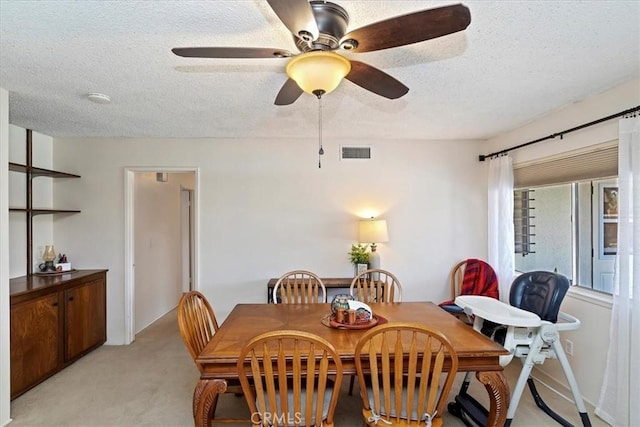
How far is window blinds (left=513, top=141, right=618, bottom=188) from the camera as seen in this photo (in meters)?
2.57

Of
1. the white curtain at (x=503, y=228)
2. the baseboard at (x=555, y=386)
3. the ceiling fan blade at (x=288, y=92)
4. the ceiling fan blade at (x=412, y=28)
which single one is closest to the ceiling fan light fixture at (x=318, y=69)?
the ceiling fan blade at (x=412, y=28)

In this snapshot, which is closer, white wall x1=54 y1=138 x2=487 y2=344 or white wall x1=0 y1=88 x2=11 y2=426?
white wall x1=0 y1=88 x2=11 y2=426

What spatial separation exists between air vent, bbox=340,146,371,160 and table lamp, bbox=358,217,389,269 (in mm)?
777

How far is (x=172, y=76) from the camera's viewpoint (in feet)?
7.50

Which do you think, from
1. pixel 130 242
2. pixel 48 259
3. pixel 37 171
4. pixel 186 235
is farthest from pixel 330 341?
pixel 186 235

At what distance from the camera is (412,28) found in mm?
1288

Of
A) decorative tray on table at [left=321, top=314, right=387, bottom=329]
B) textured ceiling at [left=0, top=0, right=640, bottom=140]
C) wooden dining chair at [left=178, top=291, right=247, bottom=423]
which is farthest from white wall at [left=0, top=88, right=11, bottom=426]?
decorative tray on table at [left=321, top=314, right=387, bottom=329]

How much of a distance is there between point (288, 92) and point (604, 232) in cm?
282

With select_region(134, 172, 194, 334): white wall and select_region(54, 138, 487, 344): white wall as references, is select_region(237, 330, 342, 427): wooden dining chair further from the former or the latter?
select_region(134, 172, 194, 334): white wall

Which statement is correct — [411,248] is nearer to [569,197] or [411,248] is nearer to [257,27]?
[569,197]

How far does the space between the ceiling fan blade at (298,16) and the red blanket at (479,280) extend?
10.6 ft

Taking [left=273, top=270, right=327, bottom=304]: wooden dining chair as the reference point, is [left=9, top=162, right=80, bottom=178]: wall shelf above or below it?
above

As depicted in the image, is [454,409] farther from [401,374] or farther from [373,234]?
[373,234]

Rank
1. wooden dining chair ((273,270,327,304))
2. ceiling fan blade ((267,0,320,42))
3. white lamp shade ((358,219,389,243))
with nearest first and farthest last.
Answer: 1. ceiling fan blade ((267,0,320,42))
2. wooden dining chair ((273,270,327,304))
3. white lamp shade ((358,219,389,243))
